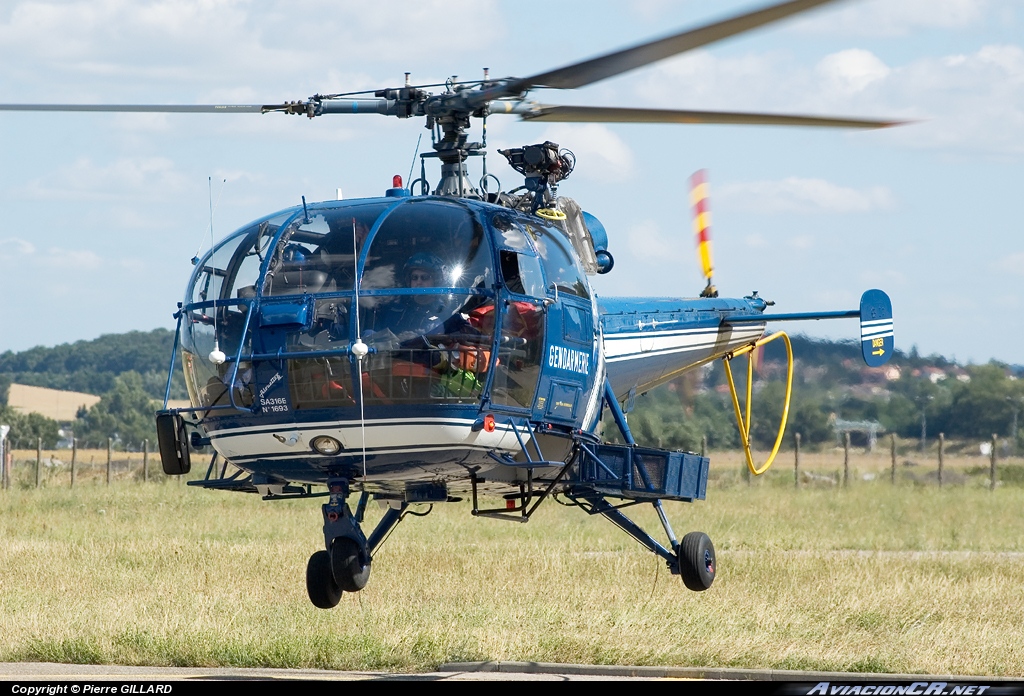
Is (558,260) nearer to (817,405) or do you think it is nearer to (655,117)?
(655,117)

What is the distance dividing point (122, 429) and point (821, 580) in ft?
200

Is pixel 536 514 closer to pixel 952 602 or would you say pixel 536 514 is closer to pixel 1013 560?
pixel 1013 560

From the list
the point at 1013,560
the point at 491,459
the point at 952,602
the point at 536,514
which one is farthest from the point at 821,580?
the point at 536,514

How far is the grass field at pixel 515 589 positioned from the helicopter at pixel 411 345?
1524mm

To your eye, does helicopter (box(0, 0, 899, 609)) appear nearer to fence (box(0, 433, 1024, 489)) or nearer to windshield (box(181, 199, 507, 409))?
windshield (box(181, 199, 507, 409))

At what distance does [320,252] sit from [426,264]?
0.86m

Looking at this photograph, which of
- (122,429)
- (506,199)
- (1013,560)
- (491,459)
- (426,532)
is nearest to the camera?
(491,459)

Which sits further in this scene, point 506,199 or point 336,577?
point 506,199

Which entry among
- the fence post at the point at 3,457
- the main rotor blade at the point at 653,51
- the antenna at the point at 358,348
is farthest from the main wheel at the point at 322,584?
the fence post at the point at 3,457

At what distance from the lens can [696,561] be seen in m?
14.4

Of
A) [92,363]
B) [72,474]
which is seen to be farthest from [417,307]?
[92,363]

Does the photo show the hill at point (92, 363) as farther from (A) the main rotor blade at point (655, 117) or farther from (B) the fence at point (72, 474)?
(A) the main rotor blade at point (655, 117)

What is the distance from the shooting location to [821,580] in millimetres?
19859

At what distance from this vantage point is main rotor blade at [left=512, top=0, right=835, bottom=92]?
8.48 metres
